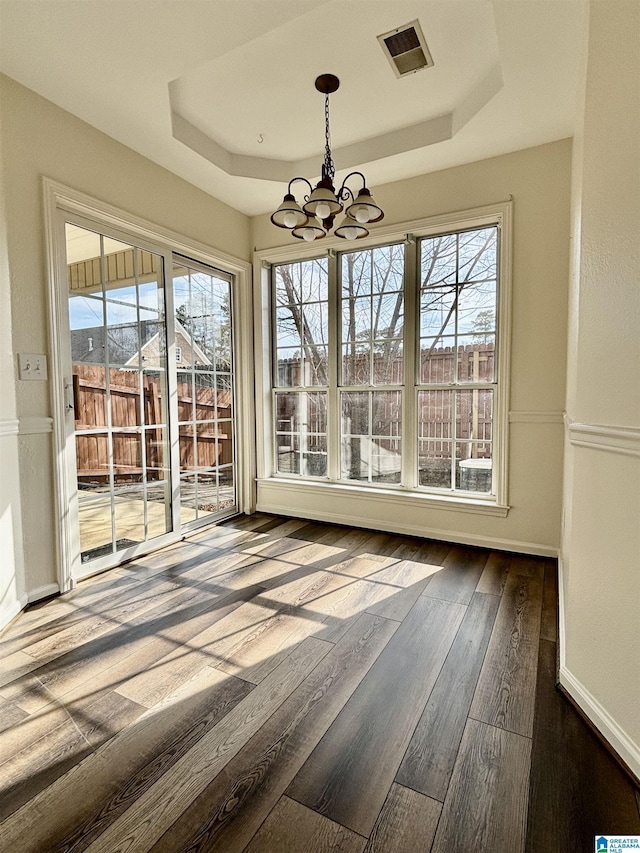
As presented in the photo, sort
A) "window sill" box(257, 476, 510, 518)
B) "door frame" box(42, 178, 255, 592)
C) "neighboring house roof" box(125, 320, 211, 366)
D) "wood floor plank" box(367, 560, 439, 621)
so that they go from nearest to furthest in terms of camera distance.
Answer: "wood floor plank" box(367, 560, 439, 621) → "door frame" box(42, 178, 255, 592) → "neighboring house roof" box(125, 320, 211, 366) → "window sill" box(257, 476, 510, 518)

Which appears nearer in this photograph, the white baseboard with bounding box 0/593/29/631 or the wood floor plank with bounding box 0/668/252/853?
the wood floor plank with bounding box 0/668/252/853

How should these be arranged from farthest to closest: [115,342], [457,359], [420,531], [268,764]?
[420,531] → [457,359] → [115,342] → [268,764]

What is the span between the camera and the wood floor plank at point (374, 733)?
1.26 metres

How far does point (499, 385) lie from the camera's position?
10.3ft

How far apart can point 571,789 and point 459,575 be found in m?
1.52

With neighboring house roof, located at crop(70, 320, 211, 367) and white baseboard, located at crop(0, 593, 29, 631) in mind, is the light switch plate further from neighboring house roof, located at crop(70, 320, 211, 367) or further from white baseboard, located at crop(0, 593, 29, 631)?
white baseboard, located at crop(0, 593, 29, 631)

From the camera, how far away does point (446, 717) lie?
5.19 feet

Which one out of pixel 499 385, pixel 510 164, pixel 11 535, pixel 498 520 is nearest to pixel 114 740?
pixel 11 535

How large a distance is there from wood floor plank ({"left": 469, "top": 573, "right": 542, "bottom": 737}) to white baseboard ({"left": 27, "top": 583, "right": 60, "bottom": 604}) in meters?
2.38

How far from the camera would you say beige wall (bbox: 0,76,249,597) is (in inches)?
91.4

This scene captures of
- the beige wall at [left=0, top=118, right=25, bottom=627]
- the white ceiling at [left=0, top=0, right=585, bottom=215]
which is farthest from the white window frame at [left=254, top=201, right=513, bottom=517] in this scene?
the beige wall at [left=0, top=118, right=25, bottom=627]

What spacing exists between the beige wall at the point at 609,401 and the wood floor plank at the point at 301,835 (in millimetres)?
934

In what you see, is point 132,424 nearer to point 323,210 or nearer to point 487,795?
point 323,210

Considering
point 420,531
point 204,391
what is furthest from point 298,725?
point 204,391
